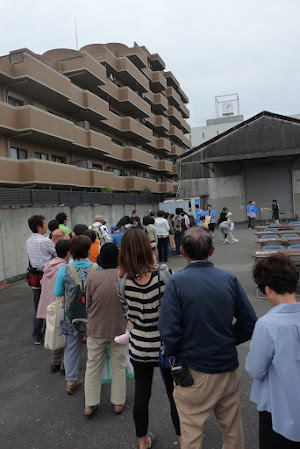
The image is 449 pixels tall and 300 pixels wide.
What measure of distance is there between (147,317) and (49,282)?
7.51ft

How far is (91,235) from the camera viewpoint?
5055 millimetres

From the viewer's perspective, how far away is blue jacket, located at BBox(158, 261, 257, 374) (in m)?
1.97

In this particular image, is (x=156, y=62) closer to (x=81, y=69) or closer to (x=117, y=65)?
(x=117, y=65)

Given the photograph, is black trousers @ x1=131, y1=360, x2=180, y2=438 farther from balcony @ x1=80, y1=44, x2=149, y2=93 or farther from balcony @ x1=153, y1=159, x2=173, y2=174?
balcony @ x1=153, y1=159, x2=173, y2=174

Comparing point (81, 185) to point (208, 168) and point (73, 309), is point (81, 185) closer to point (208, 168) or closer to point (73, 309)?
point (208, 168)

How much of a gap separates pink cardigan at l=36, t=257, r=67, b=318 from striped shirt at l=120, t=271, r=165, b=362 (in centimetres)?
204

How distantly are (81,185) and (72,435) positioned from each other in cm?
1892

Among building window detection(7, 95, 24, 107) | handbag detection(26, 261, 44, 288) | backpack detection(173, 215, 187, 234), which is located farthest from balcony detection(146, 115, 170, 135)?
handbag detection(26, 261, 44, 288)

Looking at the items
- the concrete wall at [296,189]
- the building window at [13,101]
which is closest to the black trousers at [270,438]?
the building window at [13,101]

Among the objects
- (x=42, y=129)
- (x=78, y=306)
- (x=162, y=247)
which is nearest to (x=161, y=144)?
(x=42, y=129)

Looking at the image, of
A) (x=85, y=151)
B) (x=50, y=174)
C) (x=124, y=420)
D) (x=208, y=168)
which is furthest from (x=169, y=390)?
(x=208, y=168)

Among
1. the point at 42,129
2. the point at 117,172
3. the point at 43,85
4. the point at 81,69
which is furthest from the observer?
the point at 117,172

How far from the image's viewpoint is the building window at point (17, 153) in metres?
17.4

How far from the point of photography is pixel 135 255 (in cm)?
244
